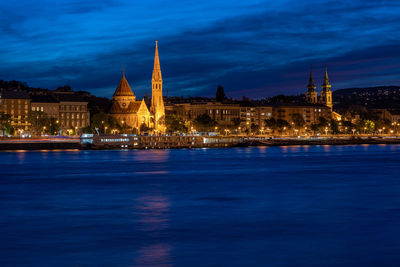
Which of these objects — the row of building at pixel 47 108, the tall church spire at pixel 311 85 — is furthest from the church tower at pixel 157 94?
the tall church spire at pixel 311 85

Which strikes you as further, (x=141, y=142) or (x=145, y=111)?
(x=145, y=111)

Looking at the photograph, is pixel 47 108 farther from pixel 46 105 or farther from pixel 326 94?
pixel 326 94

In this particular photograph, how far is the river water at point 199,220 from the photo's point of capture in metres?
19.0

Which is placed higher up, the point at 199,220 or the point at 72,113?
the point at 72,113

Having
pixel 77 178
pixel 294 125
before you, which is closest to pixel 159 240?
pixel 77 178

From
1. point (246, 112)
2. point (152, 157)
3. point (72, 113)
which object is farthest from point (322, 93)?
point (152, 157)

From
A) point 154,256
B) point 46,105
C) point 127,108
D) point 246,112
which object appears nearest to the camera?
point 154,256

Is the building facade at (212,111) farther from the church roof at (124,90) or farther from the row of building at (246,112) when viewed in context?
the church roof at (124,90)

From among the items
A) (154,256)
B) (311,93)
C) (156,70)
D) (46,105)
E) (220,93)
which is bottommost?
(154,256)

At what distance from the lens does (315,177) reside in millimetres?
46781

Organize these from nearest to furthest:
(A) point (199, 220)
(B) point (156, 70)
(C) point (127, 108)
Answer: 1. (A) point (199, 220)
2. (B) point (156, 70)
3. (C) point (127, 108)

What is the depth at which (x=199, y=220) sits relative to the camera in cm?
2581

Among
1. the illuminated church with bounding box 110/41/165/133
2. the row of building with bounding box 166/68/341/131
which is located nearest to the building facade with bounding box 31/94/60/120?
the illuminated church with bounding box 110/41/165/133

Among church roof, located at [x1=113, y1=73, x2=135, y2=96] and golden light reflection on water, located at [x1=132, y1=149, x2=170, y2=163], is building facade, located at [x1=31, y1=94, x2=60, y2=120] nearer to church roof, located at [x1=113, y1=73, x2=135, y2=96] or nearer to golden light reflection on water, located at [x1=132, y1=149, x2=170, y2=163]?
church roof, located at [x1=113, y1=73, x2=135, y2=96]
